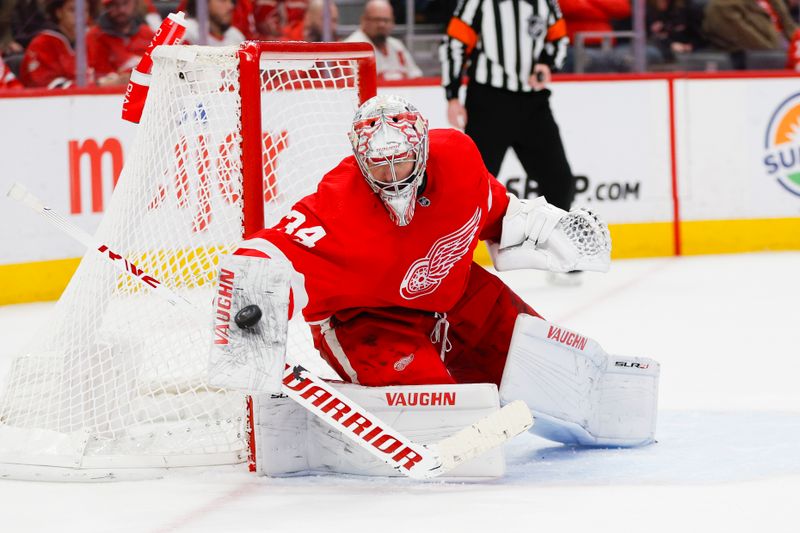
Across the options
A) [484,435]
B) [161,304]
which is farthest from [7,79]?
[484,435]

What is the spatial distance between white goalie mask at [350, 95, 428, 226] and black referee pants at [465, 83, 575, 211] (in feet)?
9.22

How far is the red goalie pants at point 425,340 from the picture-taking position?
2.69 metres

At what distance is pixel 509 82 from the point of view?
17.7ft

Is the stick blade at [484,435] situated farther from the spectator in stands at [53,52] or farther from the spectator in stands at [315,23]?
the spectator in stands at [315,23]

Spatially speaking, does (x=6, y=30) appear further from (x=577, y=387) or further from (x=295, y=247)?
(x=577, y=387)

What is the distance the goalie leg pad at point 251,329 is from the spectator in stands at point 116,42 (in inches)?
126

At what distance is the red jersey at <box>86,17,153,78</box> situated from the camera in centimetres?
544

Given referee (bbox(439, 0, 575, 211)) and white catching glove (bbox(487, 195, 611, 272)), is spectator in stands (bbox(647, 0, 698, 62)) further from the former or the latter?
white catching glove (bbox(487, 195, 611, 272))

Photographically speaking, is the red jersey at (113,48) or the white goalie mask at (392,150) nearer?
the white goalie mask at (392,150)

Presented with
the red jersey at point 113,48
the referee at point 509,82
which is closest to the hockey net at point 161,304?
the referee at point 509,82

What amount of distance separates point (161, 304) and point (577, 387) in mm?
895

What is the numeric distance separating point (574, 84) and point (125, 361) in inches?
137

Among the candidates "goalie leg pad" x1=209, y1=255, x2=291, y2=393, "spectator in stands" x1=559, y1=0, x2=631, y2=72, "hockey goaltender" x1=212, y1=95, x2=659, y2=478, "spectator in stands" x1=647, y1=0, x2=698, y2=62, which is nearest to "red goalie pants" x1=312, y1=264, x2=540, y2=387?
"hockey goaltender" x1=212, y1=95, x2=659, y2=478

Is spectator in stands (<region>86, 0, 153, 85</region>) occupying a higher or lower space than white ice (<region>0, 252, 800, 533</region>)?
higher
